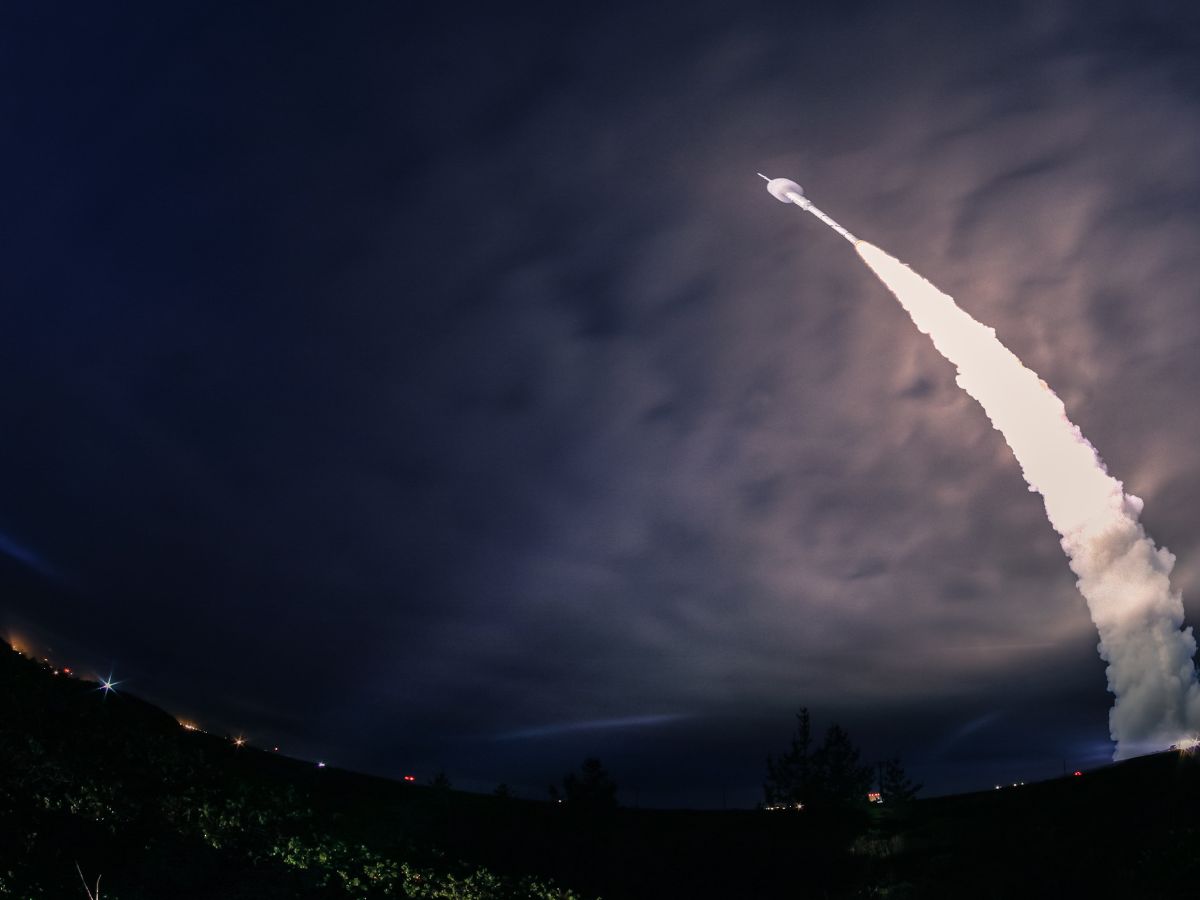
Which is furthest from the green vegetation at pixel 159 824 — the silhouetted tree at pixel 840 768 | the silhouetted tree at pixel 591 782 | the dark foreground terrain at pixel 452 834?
the silhouetted tree at pixel 840 768

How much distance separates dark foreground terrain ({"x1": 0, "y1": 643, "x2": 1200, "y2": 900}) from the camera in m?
21.0

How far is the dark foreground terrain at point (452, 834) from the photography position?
2097 cm

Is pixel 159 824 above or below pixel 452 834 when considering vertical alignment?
below

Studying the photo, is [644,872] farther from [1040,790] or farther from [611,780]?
[611,780]

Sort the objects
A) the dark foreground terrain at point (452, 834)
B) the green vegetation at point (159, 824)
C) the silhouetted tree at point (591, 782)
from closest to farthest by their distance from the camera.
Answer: the green vegetation at point (159, 824), the dark foreground terrain at point (452, 834), the silhouetted tree at point (591, 782)

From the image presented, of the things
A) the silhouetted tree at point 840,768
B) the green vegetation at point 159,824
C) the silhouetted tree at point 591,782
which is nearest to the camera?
the green vegetation at point 159,824

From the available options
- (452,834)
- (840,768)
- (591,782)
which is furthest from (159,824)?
(840,768)

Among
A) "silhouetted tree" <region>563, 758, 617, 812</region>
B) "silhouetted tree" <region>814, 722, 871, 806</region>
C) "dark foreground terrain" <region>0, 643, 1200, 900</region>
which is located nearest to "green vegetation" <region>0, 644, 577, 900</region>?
"dark foreground terrain" <region>0, 643, 1200, 900</region>

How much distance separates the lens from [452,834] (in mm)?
29344

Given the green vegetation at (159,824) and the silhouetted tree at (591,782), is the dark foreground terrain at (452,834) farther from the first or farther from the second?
the silhouetted tree at (591,782)

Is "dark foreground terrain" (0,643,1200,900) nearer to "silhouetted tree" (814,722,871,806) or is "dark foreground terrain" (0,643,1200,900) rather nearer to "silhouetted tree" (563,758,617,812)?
"silhouetted tree" (563,758,617,812)

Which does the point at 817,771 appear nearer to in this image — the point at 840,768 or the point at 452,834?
the point at 840,768

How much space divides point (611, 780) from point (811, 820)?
37200mm

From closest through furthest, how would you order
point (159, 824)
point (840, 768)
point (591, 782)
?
point (159, 824) → point (591, 782) → point (840, 768)
